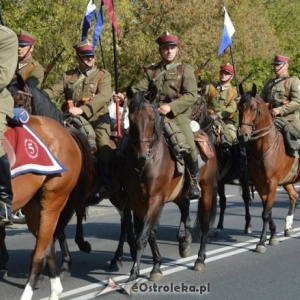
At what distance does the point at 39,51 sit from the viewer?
74.7 feet

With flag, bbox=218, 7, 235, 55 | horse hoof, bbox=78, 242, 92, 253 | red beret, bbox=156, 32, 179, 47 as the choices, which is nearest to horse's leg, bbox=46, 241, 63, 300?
horse hoof, bbox=78, 242, 92, 253

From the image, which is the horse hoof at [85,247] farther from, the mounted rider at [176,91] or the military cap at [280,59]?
the military cap at [280,59]

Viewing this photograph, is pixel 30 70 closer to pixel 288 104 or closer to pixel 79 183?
pixel 79 183

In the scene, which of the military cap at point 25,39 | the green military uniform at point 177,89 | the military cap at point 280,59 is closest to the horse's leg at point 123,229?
the green military uniform at point 177,89

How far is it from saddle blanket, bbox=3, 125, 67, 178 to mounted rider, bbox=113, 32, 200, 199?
227 centimetres

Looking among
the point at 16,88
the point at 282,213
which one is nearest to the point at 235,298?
the point at 16,88

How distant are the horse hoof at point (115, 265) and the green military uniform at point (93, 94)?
1.39 metres

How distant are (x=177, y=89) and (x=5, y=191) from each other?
3.34 metres

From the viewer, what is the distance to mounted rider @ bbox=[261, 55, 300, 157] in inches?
488

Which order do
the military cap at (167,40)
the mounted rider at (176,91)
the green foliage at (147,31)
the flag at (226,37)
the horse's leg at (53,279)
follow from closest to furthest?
1. the horse's leg at (53,279)
2. the mounted rider at (176,91)
3. the military cap at (167,40)
4. the flag at (226,37)
5. the green foliage at (147,31)

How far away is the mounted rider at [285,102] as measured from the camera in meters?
12.4

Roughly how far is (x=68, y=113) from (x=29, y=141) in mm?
2411

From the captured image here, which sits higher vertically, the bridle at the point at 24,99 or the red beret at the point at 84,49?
the red beret at the point at 84,49

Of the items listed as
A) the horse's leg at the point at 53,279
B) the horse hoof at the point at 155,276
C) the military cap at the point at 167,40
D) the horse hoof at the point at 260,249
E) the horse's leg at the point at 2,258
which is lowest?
the horse hoof at the point at 260,249
